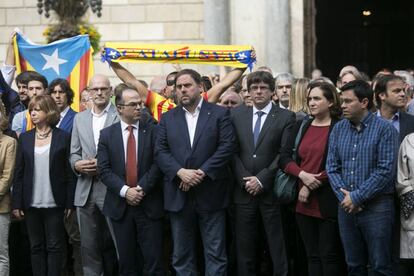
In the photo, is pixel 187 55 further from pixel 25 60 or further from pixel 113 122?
pixel 25 60

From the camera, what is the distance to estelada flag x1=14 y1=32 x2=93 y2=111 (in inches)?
511

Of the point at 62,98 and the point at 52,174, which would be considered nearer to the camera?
the point at 52,174

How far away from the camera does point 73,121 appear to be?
1039 cm

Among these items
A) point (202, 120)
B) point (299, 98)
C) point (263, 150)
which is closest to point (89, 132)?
point (202, 120)

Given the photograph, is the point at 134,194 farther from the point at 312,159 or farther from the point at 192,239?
the point at 312,159

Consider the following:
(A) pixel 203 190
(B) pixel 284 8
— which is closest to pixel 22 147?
(A) pixel 203 190

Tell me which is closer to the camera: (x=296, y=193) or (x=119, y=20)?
(x=296, y=193)

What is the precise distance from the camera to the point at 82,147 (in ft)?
32.7

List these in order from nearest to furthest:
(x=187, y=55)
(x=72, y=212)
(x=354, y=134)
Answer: (x=354, y=134) < (x=72, y=212) < (x=187, y=55)

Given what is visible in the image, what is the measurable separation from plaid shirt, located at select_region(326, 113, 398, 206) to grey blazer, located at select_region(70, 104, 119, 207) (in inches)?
95.0

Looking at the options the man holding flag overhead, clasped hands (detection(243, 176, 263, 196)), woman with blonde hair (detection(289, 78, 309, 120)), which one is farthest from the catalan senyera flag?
clasped hands (detection(243, 176, 263, 196))

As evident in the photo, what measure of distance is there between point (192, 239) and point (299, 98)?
1973 mm

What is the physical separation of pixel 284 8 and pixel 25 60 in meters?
5.33

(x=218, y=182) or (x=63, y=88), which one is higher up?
(x=63, y=88)
